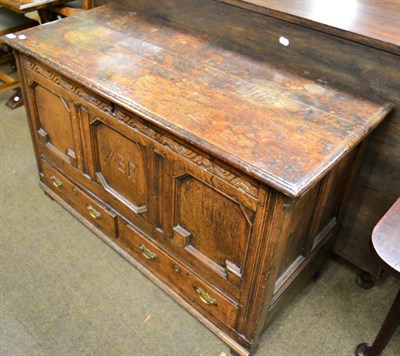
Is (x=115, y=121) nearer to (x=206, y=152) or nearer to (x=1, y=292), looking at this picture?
(x=206, y=152)

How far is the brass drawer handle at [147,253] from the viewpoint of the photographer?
180 centimetres

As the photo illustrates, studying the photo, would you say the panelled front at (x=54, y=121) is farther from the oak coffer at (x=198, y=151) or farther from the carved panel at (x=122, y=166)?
the carved panel at (x=122, y=166)

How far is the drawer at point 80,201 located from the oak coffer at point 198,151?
13 mm

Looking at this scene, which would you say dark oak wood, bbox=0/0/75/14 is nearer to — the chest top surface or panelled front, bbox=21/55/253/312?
the chest top surface

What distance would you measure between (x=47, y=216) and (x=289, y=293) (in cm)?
123

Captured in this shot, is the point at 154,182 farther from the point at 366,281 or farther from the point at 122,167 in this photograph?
the point at 366,281

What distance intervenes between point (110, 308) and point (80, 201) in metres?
0.53

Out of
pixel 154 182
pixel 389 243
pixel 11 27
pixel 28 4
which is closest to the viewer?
pixel 389 243

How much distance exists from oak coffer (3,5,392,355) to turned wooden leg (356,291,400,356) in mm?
335

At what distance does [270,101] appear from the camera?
1.41 meters

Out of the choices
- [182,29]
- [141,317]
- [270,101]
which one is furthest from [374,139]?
[141,317]

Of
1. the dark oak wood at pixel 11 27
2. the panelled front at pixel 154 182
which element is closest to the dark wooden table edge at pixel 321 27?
the panelled front at pixel 154 182

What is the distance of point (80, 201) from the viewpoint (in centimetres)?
206

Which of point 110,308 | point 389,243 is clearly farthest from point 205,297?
point 389,243
